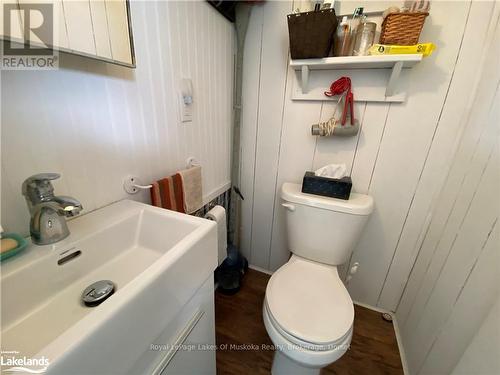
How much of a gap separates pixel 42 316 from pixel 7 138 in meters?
0.42

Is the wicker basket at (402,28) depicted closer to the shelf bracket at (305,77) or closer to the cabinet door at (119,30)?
the shelf bracket at (305,77)

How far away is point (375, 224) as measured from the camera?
1.30 meters

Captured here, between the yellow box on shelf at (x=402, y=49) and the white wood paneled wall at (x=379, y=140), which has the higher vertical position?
the yellow box on shelf at (x=402, y=49)

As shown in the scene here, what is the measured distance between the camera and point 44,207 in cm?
53

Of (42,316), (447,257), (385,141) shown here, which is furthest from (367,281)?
(42,316)

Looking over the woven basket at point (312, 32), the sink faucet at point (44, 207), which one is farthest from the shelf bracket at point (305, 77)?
the sink faucet at point (44, 207)

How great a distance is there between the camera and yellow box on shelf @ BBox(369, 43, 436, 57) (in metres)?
0.89

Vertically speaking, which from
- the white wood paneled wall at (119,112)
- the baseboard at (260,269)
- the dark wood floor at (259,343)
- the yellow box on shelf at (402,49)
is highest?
the yellow box on shelf at (402,49)

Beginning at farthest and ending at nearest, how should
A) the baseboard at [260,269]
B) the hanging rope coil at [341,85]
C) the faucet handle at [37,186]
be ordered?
the baseboard at [260,269]
the hanging rope coil at [341,85]
the faucet handle at [37,186]

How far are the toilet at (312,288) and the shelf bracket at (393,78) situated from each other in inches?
20.8

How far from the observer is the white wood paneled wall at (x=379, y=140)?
38.1 inches

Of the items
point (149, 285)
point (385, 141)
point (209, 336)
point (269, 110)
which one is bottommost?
point (209, 336)

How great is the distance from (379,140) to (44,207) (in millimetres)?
1362

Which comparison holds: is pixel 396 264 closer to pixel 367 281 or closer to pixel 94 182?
pixel 367 281
